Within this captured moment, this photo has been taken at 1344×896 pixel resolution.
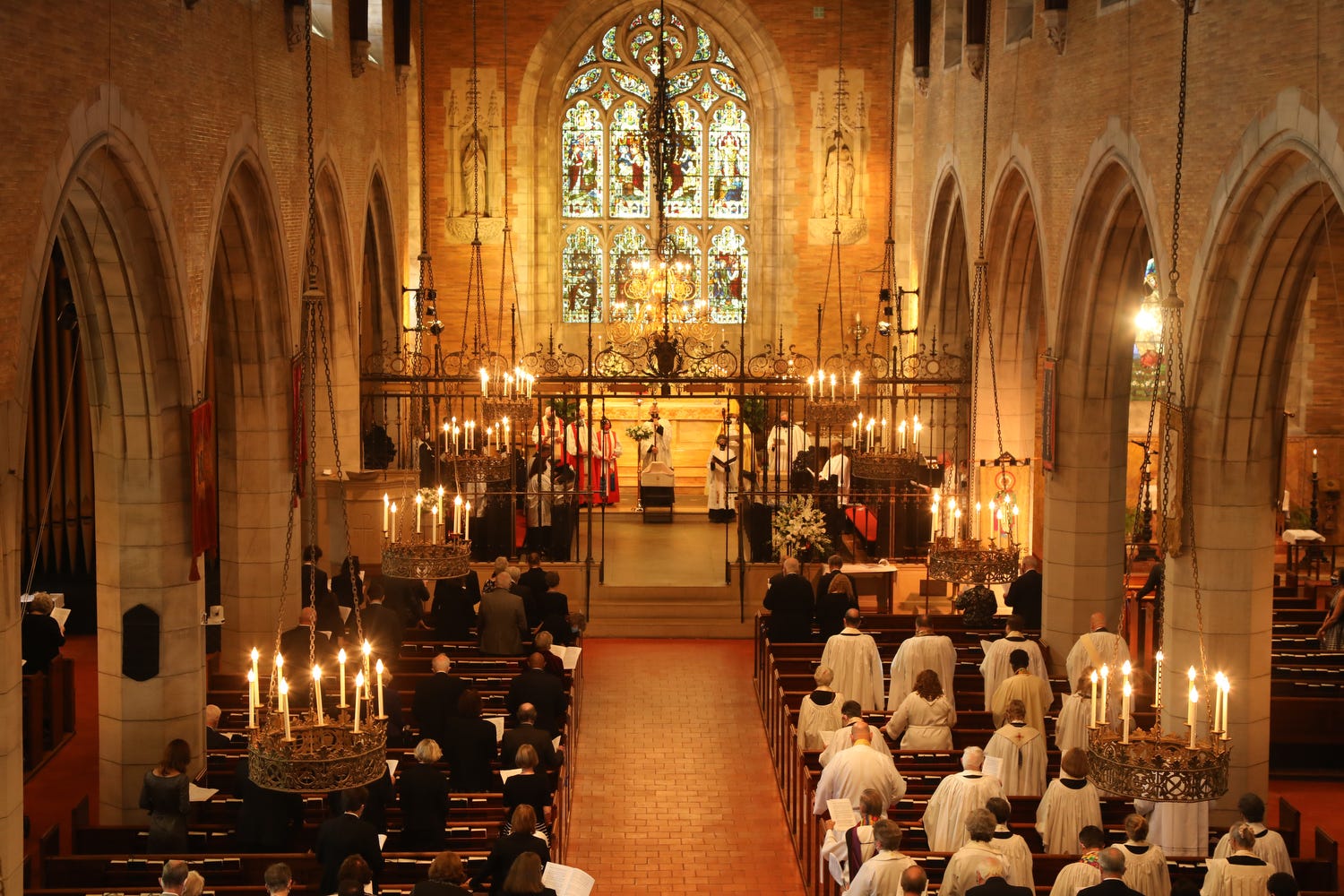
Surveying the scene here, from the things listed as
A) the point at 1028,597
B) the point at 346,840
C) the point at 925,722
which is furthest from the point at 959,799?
the point at 1028,597

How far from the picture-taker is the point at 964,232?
73.4 ft

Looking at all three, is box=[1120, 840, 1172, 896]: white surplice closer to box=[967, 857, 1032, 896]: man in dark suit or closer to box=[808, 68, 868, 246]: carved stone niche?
box=[967, 857, 1032, 896]: man in dark suit

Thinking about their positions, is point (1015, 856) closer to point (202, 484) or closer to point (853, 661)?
point (853, 661)

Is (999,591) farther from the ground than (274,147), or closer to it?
closer to it

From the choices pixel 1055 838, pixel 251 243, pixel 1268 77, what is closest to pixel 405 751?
pixel 1055 838

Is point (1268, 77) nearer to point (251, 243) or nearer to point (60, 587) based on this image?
point (251, 243)

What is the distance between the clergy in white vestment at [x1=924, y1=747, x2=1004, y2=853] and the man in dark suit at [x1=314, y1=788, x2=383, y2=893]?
12.4ft

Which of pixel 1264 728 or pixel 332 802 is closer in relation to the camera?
pixel 332 802

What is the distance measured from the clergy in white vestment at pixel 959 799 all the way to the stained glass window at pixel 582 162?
20.5 metres

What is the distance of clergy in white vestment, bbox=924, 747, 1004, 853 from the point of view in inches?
432

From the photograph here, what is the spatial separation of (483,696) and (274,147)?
608 cm

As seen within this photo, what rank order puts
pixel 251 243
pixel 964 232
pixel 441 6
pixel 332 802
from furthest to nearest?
pixel 441 6
pixel 964 232
pixel 251 243
pixel 332 802

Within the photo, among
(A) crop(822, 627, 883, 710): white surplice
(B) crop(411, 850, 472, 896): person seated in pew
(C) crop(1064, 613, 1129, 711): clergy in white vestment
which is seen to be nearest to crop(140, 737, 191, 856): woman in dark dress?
(B) crop(411, 850, 472, 896): person seated in pew

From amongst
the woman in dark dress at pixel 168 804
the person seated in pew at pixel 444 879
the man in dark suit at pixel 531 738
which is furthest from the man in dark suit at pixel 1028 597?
the person seated in pew at pixel 444 879
